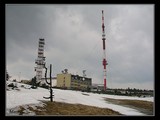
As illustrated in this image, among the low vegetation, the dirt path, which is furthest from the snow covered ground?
the dirt path

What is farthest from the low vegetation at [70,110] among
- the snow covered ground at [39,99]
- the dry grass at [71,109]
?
the snow covered ground at [39,99]

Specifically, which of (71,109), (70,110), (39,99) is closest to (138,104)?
(71,109)

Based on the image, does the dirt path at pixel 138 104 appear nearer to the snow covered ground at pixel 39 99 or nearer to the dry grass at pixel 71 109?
the snow covered ground at pixel 39 99

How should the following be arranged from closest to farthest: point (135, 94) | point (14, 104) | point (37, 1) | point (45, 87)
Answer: point (37, 1)
point (14, 104)
point (45, 87)
point (135, 94)

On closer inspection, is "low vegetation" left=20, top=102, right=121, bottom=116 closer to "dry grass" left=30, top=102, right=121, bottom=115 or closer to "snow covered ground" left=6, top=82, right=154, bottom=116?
"dry grass" left=30, top=102, right=121, bottom=115

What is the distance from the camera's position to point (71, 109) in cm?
1465

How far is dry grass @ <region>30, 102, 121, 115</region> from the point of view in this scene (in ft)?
45.7

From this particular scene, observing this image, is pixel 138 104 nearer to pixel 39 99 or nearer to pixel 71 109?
pixel 71 109

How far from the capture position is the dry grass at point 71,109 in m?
13.9

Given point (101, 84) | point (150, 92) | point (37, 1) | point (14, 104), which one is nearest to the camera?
point (37, 1)

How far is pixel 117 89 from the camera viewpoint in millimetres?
21859
